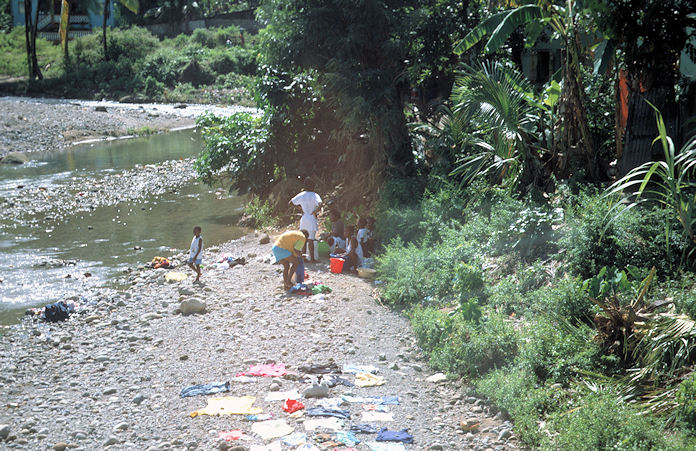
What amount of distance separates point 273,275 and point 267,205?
452 centimetres

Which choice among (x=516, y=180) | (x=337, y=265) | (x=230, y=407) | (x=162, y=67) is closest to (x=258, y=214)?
(x=337, y=265)

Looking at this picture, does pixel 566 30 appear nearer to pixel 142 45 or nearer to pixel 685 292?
pixel 685 292

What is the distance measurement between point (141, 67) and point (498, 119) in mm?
43987

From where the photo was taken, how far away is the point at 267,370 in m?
7.15

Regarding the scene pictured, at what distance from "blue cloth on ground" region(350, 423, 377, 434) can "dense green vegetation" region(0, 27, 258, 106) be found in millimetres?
37871

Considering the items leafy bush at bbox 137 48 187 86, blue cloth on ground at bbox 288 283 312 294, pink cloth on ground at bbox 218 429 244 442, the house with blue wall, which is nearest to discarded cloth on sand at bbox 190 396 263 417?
pink cloth on ground at bbox 218 429 244 442

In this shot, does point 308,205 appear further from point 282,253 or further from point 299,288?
point 299,288

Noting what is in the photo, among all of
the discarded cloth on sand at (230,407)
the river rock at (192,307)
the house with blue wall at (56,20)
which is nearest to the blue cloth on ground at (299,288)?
the river rock at (192,307)

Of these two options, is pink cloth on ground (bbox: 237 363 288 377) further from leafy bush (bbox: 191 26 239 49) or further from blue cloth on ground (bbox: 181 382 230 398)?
leafy bush (bbox: 191 26 239 49)

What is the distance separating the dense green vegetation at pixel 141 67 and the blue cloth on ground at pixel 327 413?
37557mm

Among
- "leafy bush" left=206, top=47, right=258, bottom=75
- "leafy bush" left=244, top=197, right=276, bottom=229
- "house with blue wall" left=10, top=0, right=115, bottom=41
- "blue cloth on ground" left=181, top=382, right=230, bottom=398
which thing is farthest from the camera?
"house with blue wall" left=10, top=0, right=115, bottom=41

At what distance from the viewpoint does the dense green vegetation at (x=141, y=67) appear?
46.5 m

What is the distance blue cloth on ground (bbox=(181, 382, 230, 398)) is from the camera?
6.73 meters

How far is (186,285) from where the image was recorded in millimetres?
10859
